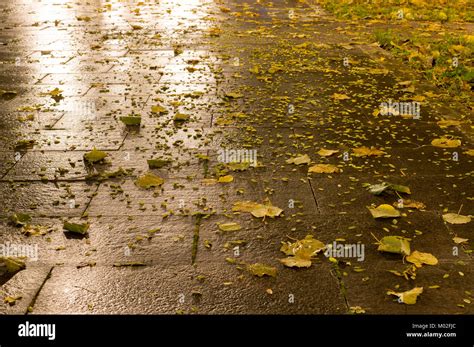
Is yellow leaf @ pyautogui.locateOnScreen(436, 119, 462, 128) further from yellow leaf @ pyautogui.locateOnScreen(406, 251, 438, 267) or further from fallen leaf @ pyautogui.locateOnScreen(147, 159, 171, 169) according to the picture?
fallen leaf @ pyautogui.locateOnScreen(147, 159, 171, 169)

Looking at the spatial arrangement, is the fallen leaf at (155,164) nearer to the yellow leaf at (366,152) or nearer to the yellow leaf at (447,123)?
the yellow leaf at (366,152)

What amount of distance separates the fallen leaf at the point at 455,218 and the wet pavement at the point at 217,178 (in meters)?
0.04

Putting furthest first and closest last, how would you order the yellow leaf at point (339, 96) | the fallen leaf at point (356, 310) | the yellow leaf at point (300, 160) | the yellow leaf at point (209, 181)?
1. the yellow leaf at point (339, 96)
2. the yellow leaf at point (300, 160)
3. the yellow leaf at point (209, 181)
4. the fallen leaf at point (356, 310)

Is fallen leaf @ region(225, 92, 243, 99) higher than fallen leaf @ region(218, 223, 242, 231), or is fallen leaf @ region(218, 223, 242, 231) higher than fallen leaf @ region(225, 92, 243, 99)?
fallen leaf @ region(225, 92, 243, 99)

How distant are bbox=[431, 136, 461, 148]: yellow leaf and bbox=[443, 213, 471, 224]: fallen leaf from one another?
1165 mm

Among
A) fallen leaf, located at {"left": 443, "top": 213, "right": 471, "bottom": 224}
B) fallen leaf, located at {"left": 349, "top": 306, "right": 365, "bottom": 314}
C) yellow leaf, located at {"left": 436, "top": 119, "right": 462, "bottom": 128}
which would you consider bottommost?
fallen leaf, located at {"left": 349, "top": 306, "right": 365, "bottom": 314}

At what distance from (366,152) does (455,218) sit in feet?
3.45

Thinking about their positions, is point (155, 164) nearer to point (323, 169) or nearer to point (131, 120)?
point (131, 120)

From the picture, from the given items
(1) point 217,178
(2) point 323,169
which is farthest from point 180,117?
(2) point 323,169

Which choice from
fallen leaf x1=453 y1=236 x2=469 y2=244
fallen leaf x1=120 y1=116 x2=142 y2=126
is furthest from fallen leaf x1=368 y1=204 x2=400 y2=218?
fallen leaf x1=120 y1=116 x2=142 y2=126

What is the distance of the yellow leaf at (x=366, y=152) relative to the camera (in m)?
3.91

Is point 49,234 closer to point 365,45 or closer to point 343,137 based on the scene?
point 343,137

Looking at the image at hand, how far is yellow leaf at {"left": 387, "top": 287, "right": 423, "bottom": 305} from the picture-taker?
2.32 metres

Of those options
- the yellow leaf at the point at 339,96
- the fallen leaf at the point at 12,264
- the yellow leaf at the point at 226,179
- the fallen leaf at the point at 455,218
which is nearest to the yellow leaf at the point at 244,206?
the yellow leaf at the point at 226,179
